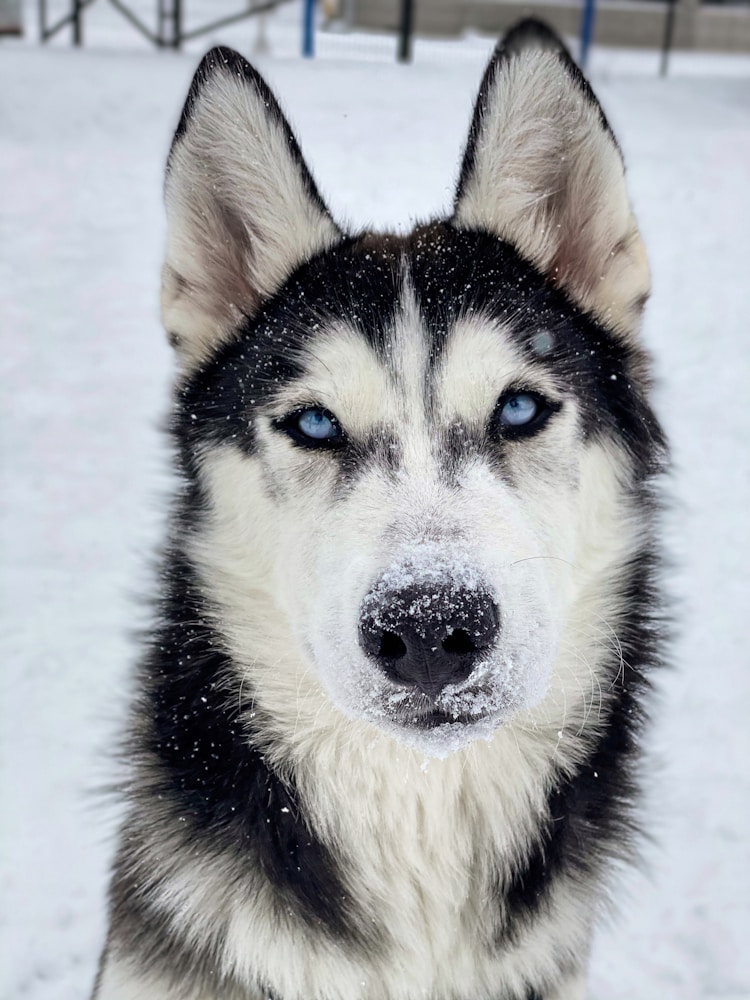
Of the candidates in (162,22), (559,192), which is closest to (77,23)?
(162,22)

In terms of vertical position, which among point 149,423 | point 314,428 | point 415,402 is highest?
point 415,402

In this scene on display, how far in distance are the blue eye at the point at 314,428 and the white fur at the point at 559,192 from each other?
674 mm

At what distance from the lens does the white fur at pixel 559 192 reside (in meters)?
2.23

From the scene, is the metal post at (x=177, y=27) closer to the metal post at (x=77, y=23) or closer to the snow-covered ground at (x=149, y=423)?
the snow-covered ground at (x=149, y=423)

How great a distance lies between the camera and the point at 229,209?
8.07 feet

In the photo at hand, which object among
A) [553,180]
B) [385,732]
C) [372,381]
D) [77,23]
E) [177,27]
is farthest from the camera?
[177,27]

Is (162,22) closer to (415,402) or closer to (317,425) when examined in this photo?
(317,425)

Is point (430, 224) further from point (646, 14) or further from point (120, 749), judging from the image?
point (646, 14)

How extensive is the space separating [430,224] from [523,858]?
1.56 meters

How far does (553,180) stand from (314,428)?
0.84m

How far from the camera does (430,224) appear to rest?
8.76ft

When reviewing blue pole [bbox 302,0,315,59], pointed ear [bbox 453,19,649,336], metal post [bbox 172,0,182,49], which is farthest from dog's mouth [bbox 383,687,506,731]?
metal post [bbox 172,0,182,49]

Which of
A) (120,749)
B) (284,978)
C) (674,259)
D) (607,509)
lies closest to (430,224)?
(607,509)

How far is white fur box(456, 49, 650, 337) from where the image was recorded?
7.32ft
